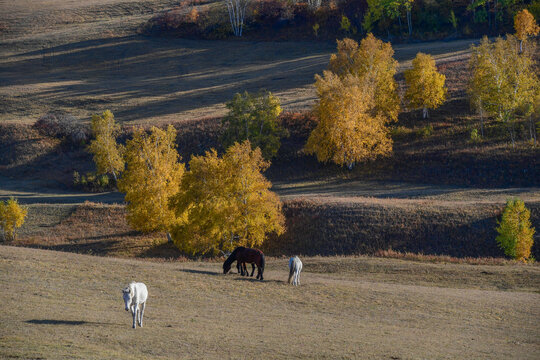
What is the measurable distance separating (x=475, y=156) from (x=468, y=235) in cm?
2490

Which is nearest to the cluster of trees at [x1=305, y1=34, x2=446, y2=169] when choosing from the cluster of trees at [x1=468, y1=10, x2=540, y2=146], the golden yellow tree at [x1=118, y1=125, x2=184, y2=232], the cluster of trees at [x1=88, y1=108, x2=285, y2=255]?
the cluster of trees at [x1=468, y1=10, x2=540, y2=146]

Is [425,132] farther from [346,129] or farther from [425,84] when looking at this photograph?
[346,129]

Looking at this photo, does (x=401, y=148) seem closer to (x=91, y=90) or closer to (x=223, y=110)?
(x=223, y=110)

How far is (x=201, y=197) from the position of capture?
4919 cm

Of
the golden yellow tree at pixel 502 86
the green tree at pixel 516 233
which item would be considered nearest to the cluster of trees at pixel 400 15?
the golden yellow tree at pixel 502 86

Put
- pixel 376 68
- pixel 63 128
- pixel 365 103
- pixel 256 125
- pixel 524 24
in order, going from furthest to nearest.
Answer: pixel 524 24 < pixel 63 128 < pixel 376 68 < pixel 256 125 < pixel 365 103

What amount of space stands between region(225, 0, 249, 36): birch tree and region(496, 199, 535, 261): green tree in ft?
366

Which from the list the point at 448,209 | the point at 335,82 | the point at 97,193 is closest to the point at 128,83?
the point at 97,193

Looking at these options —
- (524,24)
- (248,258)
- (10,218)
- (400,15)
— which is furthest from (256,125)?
(400,15)

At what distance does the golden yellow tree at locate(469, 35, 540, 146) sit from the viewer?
74.0m

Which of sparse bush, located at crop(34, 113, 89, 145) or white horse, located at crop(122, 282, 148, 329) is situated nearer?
white horse, located at crop(122, 282, 148, 329)

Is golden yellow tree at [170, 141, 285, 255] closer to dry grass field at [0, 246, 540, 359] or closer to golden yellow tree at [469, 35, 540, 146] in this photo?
dry grass field at [0, 246, 540, 359]

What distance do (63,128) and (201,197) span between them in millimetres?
53572

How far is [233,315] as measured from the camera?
23.2m
